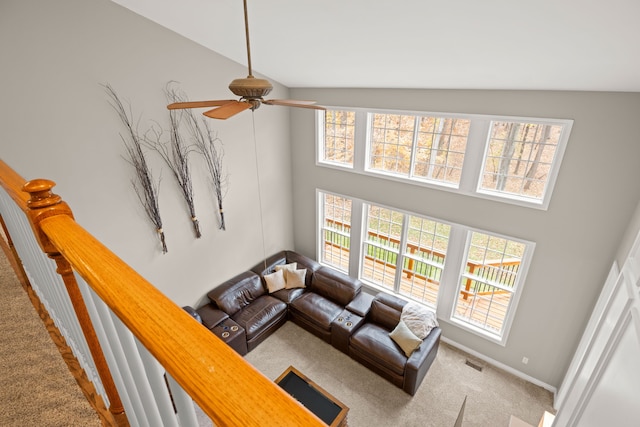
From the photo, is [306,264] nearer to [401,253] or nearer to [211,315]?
[401,253]

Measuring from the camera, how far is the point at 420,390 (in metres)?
4.61

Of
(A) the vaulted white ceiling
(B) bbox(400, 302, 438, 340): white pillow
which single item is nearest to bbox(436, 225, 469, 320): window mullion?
(B) bbox(400, 302, 438, 340): white pillow

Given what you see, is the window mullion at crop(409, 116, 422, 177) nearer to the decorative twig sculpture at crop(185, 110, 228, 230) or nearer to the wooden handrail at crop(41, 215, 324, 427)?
the decorative twig sculpture at crop(185, 110, 228, 230)

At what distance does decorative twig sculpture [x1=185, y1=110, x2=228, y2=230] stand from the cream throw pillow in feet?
10.6

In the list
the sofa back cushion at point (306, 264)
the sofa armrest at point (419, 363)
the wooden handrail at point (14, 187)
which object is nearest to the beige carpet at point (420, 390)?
the sofa armrest at point (419, 363)

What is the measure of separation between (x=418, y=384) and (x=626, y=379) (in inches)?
130

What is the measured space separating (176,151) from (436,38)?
3552 mm

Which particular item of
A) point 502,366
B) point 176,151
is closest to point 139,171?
point 176,151

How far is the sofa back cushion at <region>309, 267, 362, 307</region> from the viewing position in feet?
18.5

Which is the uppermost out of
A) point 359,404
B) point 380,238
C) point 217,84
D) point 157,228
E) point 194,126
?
point 217,84

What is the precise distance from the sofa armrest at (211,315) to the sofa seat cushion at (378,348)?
2.06 metres

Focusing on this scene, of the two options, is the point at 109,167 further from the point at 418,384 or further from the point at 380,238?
the point at 418,384

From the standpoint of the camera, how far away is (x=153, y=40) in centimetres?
408

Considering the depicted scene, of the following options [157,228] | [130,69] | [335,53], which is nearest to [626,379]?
[335,53]
